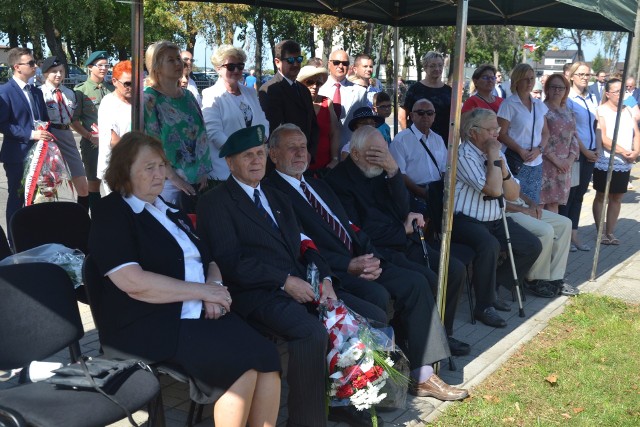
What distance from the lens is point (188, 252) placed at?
364 centimetres

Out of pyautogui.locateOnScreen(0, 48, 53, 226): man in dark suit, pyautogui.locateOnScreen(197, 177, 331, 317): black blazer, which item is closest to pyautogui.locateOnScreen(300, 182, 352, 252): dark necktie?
pyautogui.locateOnScreen(197, 177, 331, 317): black blazer

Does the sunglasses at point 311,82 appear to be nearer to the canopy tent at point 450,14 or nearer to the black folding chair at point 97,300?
the canopy tent at point 450,14

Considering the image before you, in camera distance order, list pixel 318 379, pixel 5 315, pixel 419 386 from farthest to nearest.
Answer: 1. pixel 419 386
2. pixel 318 379
3. pixel 5 315

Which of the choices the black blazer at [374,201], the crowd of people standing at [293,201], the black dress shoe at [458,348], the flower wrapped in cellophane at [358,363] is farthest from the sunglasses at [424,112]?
the flower wrapped in cellophane at [358,363]

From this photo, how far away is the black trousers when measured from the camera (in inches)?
224

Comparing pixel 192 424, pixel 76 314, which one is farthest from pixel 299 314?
pixel 76 314

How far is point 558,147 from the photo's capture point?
25.1 ft

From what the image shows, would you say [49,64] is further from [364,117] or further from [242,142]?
[242,142]

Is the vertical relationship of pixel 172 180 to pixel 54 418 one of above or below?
above

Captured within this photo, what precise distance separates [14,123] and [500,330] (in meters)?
4.96

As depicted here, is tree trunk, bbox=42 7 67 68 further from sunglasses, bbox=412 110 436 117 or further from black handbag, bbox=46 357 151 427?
black handbag, bbox=46 357 151 427

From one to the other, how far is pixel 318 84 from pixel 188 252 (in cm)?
354

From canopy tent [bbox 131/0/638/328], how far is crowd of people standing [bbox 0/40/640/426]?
39 centimetres

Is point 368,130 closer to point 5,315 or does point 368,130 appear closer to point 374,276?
point 374,276
